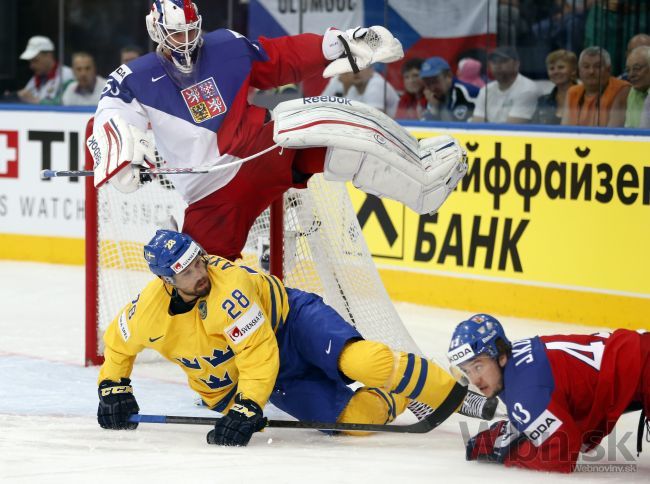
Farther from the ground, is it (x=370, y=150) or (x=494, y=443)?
(x=370, y=150)

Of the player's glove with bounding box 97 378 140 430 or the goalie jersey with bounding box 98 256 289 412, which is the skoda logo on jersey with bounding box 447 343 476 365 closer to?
the goalie jersey with bounding box 98 256 289 412

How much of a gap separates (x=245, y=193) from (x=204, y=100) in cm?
35

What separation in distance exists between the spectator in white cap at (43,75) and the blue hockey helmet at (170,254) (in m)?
4.29

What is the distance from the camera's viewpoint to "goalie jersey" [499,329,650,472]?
3.51 metres

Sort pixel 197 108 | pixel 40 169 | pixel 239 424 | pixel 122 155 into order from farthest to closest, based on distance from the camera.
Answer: pixel 40 169
pixel 197 108
pixel 122 155
pixel 239 424

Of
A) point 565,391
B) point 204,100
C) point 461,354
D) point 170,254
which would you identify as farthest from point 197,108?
point 565,391

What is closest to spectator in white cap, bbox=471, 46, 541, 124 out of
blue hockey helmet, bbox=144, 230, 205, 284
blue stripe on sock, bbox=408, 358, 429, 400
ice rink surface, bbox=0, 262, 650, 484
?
ice rink surface, bbox=0, 262, 650, 484

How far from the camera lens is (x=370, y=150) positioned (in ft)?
14.2

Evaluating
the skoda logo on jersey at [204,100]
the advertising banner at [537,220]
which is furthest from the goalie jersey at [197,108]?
the advertising banner at [537,220]

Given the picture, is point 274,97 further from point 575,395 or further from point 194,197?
point 575,395

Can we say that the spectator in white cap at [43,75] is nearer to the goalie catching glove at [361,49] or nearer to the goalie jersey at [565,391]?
the goalie catching glove at [361,49]

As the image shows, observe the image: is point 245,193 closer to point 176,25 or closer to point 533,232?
point 176,25

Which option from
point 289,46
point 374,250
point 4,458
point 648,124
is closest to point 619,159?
point 648,124

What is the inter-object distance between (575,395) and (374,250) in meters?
3.43
